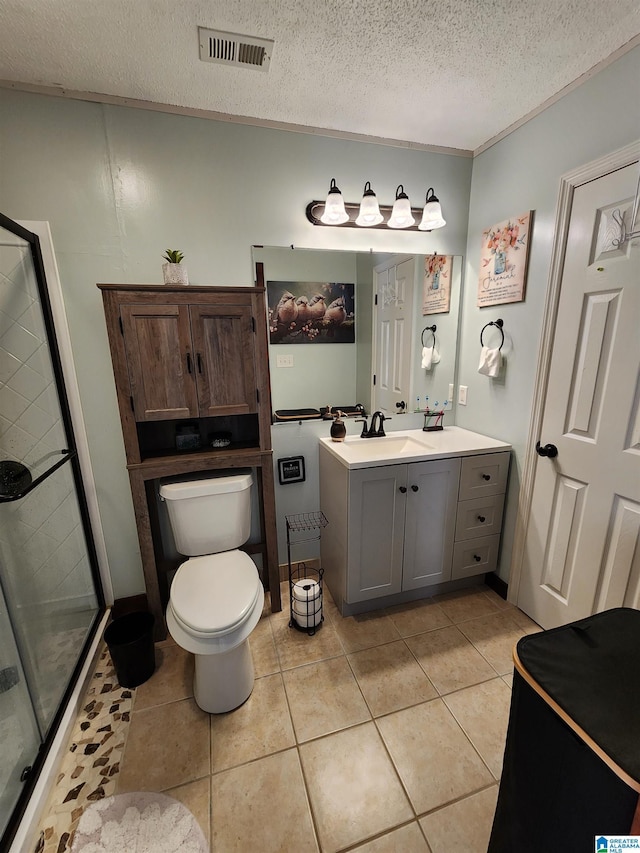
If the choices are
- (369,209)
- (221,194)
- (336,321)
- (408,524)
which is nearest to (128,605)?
(408,524)

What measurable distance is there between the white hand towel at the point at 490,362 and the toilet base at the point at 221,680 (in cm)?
182

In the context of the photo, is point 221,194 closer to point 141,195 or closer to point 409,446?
point 141,195

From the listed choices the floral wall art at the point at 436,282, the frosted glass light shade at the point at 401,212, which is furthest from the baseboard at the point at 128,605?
the frosted glass light shade at the point at 401,212

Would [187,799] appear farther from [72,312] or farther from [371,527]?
[72,312]

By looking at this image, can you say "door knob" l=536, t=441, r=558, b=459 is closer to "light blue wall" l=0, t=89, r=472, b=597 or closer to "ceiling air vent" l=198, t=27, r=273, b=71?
"light blue wall" l=0, t=89, r=472, b=597

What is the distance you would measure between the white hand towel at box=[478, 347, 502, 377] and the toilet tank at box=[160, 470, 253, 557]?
142cm

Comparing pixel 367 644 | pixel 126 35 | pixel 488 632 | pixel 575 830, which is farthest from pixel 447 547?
pixel 126 35

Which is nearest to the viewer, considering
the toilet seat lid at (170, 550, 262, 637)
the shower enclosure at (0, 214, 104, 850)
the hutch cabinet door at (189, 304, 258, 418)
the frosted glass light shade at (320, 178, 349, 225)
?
the shower enclosure at (0, 214, 104, 850)

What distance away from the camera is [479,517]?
2.04m

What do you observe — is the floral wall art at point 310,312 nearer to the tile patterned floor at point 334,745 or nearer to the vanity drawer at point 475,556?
the vanity drawer at point 475,556

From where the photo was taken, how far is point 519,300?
72.2 inches

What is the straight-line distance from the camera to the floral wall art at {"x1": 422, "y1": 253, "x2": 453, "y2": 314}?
2.15m

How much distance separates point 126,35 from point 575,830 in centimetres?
251

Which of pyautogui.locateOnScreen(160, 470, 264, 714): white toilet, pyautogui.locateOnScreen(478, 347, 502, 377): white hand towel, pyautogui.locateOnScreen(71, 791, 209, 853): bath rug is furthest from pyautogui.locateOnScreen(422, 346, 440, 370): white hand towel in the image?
pyautogui.locateOnScreen(71, 791, 209, 853): bath rug
